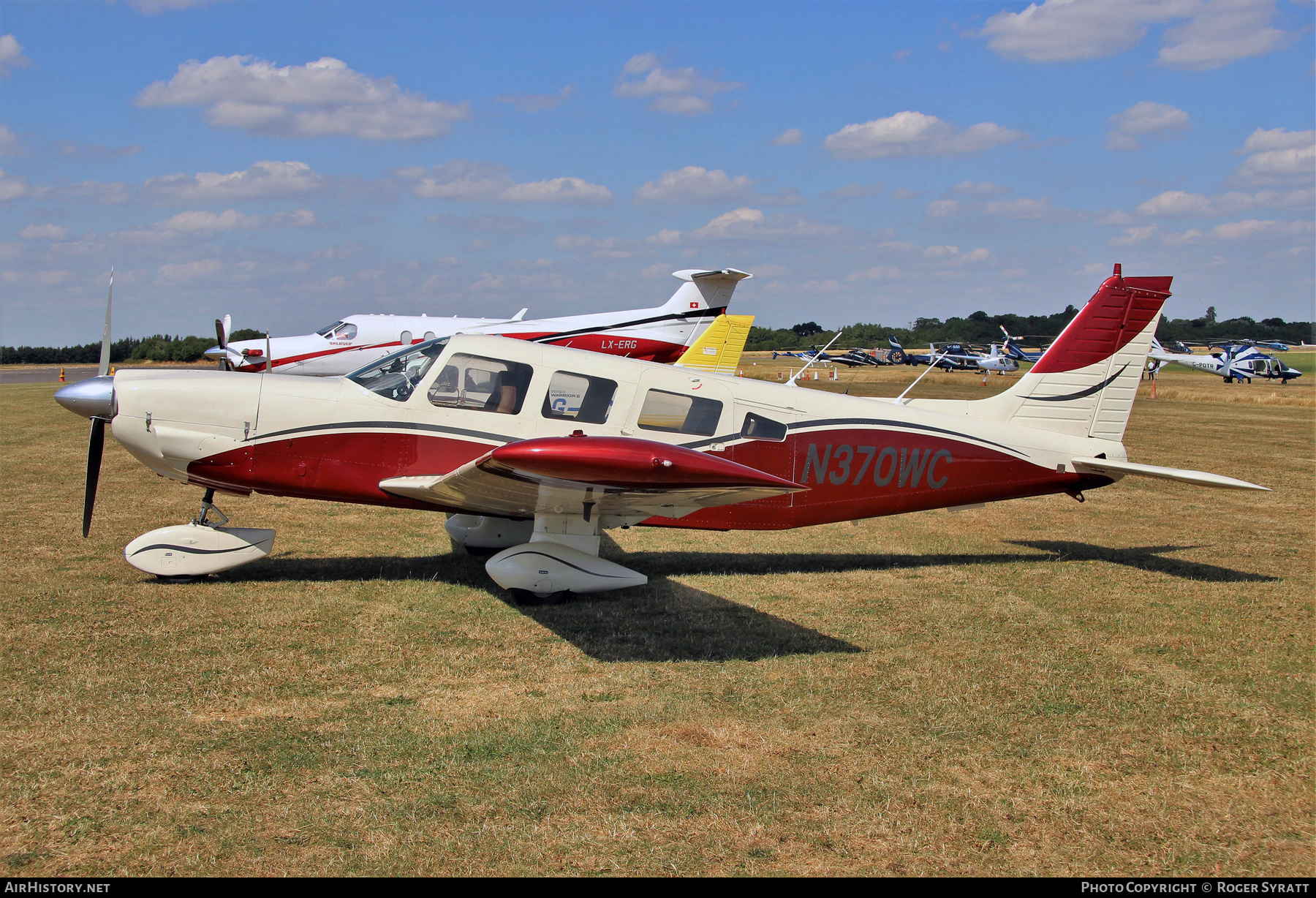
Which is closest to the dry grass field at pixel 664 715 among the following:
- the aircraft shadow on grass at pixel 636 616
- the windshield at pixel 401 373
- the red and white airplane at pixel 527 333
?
the aircraft shadow on grass at pixel 636 616

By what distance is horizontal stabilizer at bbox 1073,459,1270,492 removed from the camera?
7469mm

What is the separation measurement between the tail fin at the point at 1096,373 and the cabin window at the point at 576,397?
366cm

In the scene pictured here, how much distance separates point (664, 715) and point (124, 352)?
63551mm

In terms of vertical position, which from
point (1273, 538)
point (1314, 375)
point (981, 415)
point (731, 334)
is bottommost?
point (1273, 538)

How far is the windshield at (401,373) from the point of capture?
23.4ft

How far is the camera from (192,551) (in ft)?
23.1

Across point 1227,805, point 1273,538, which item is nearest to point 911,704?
point 1227,805

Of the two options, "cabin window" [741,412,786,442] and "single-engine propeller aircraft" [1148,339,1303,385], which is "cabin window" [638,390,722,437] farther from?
"single-engine propeller aircraft" [1148,339,1303,385]

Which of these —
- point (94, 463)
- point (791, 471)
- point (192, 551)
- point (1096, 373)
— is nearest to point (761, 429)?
point (791, 471)

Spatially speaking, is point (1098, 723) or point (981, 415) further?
point (981, 415)

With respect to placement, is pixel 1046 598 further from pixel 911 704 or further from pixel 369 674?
pixel 369 674

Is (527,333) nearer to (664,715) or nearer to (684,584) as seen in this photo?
(684,584)

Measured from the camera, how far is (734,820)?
148 inches

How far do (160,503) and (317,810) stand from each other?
8.45 m
